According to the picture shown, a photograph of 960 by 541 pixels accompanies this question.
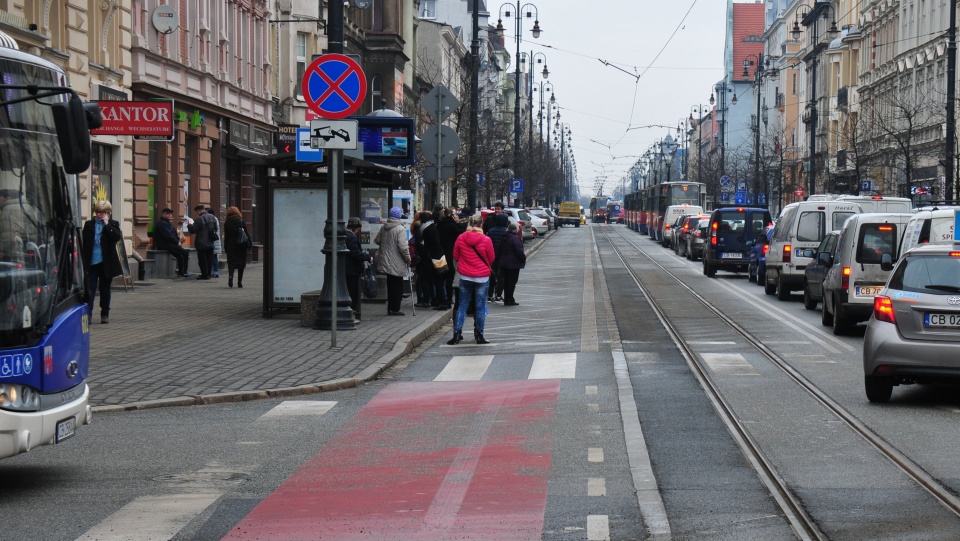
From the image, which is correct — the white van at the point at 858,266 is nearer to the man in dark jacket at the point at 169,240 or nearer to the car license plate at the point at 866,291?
the car license plate at the point at 866,291

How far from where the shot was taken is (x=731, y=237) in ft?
127

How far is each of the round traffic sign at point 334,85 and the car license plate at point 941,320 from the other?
23.1ft

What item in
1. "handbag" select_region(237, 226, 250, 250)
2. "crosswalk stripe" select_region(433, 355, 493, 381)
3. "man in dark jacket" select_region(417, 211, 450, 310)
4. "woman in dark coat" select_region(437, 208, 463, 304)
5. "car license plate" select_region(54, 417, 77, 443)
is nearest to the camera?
"car license plate" select_region(54, 417, 77, 443)

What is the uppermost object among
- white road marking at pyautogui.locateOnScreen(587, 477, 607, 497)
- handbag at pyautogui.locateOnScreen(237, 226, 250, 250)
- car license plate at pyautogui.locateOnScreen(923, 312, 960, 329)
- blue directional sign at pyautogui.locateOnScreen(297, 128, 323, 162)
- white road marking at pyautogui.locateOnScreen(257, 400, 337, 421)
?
blue directional sign at pyautogui.locateOnScreen(297, 128, 323, 162)

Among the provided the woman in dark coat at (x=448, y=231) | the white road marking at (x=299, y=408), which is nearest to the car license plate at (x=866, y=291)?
the woman in dark coat at (x=448, y=231)

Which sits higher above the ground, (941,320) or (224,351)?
(941,320)

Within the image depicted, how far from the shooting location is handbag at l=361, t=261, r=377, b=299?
79.2 ft

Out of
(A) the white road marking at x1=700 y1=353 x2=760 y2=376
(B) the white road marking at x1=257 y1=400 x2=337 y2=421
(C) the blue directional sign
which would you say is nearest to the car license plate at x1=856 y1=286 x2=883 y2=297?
(A) the white road marking at x1=700 y1=353 x2=760 y2=376

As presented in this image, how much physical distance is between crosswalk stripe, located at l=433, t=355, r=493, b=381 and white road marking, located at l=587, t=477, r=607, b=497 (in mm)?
5982

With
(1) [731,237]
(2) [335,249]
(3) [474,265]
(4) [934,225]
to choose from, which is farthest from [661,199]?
(2) [335,249]

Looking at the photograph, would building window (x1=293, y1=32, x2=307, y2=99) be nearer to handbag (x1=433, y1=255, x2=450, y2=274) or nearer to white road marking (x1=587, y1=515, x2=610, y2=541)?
handbag (x1=433, y1=255, x2=450, y2=274)

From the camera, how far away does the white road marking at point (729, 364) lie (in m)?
14.9

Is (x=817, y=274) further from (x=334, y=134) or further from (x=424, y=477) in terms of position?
(x=424, y=477)

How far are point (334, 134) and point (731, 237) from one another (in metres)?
23.8
